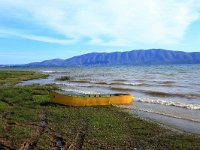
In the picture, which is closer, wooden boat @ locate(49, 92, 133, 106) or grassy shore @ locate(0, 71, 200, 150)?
grassy shore @ locate(0, 71, 200, 150)

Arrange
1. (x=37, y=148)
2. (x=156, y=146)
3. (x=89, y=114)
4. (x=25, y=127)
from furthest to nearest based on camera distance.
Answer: (x=89, y=114)
(x=25, y=127)
(x=156, y=146)
(x=37, y=148)

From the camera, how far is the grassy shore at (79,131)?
58.4 feet

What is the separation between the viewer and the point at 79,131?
→ 20875 mm

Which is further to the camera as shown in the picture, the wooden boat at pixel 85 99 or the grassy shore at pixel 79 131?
the wooden boat at pixel 85 99

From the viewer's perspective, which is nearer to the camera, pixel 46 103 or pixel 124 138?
pixel 124 138

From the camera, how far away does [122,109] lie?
31.6 metres

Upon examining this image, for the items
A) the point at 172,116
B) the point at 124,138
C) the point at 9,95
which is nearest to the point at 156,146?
the point at 124,138

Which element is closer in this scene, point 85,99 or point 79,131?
point 79,131

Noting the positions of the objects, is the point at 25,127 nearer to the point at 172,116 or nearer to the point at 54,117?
the point at 54,117

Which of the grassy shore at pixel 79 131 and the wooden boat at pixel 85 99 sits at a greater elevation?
the wooden boat at pixel 85 99

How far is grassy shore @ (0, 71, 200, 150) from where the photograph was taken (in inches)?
701

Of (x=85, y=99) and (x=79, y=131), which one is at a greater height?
(x=85, y=99)

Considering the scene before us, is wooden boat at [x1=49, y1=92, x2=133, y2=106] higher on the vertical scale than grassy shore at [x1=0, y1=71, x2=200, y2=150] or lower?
higher

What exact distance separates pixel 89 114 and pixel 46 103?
720cm
